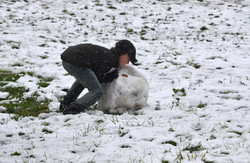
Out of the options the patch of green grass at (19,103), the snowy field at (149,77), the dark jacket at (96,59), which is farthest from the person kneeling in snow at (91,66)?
the patch of green grass at (19,103)

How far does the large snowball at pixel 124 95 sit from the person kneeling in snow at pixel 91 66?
0.18 m

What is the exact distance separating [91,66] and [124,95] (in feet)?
2.69

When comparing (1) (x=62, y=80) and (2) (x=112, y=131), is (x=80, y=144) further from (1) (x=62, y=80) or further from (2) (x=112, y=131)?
(1) (x=62, y=80)

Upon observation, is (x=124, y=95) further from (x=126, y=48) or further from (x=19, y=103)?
(x=19, y=103)

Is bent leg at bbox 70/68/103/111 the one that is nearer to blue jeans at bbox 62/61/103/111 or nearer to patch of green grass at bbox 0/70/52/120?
blue jeans at bbox 62/61/103/111

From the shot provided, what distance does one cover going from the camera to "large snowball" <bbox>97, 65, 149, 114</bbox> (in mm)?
4758

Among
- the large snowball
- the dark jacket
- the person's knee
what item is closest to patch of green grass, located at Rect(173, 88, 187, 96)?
the large snowball

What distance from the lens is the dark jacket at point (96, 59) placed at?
4527 mm

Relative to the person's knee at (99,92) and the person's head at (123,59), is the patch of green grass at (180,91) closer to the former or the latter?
the person's head at (123,59)

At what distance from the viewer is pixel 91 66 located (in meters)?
4.63

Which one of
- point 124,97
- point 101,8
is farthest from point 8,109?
point 101,8

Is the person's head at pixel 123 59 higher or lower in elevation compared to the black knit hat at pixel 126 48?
lower

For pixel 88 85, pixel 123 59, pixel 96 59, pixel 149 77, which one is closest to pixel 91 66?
pixel 96 59

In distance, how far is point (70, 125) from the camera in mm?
4039
